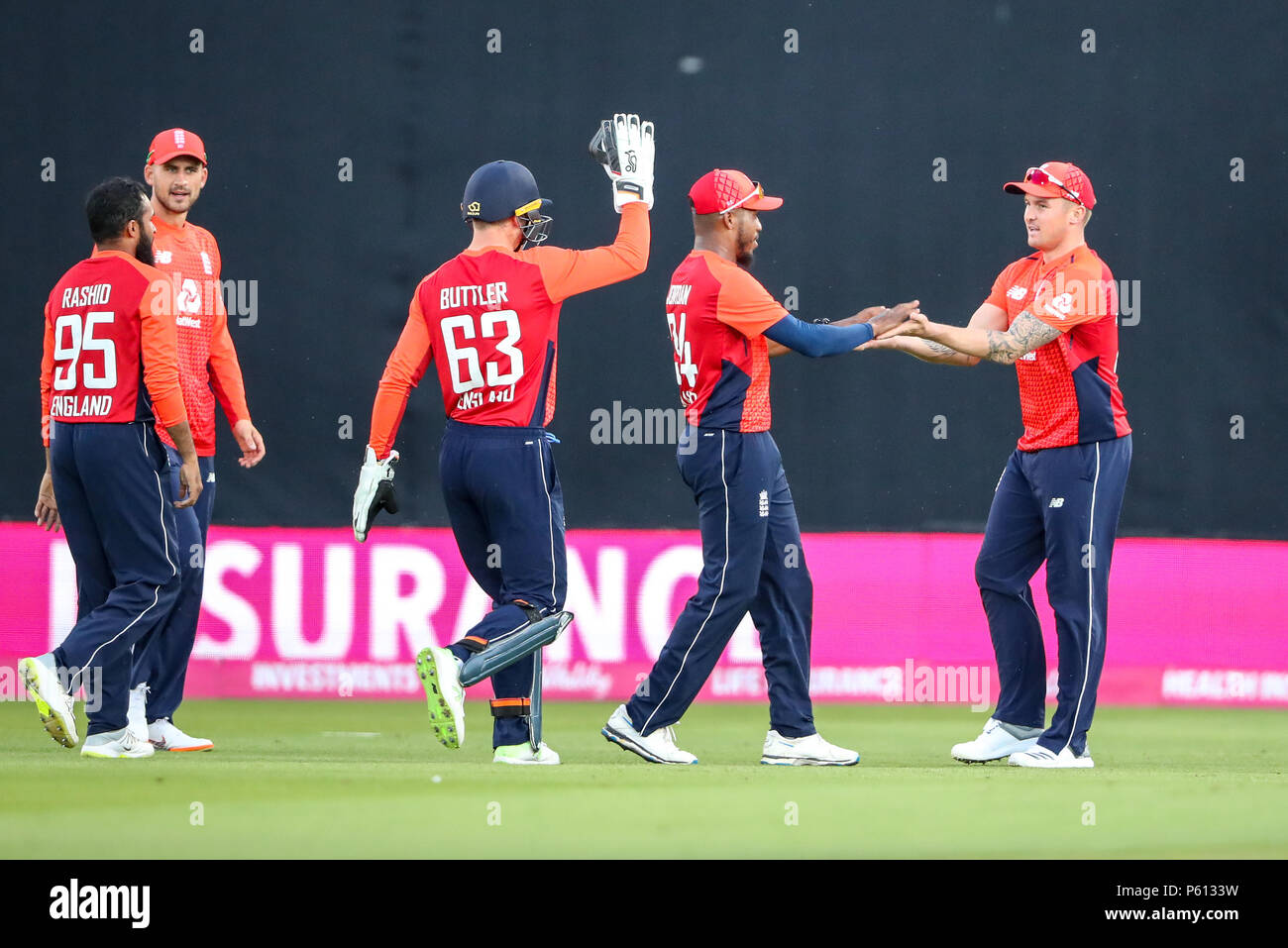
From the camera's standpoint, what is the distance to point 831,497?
8.74m

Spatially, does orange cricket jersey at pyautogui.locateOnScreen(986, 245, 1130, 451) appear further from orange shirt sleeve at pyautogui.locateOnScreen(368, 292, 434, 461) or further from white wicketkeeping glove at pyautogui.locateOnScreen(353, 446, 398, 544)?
white wicketkeeping glove at pyautogui.locateOnScreen(353, 446, 398, 544)

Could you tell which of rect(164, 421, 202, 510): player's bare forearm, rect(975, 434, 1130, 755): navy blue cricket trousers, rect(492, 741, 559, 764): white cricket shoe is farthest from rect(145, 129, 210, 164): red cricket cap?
rect(975, 434, 1130, 755): navy blue cricket trousers

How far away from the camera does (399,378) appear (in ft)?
19.2

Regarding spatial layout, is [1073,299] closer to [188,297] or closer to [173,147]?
[188,297]

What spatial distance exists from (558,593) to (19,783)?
1813 mm

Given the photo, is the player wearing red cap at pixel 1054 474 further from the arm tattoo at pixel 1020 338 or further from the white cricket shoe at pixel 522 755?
the white cricket shoe at pixel 522 755

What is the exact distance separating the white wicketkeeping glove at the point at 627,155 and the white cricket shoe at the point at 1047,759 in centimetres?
232

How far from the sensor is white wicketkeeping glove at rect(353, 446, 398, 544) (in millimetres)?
5805

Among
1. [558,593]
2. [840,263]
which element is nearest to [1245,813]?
[558,593]

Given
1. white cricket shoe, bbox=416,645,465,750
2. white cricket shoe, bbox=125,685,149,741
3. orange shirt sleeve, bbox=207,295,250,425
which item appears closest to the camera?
white cricket shoe, bbox=416,645,465,750

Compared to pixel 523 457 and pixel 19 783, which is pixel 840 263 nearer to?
pixel 523 457

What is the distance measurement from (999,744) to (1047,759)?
A: 326 millimetres

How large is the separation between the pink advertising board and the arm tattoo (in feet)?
8.85

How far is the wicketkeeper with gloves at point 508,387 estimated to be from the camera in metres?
5.73
